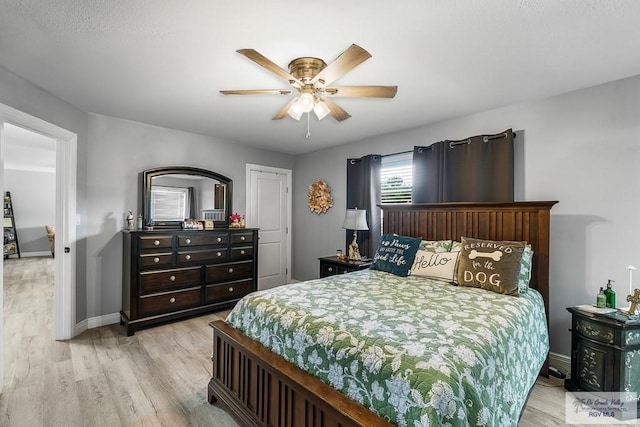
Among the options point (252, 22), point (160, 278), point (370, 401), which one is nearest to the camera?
point (370, 401)

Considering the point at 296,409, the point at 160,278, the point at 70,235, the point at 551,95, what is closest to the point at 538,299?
the point at 551,95

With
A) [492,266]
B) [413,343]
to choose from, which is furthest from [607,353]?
[413,343]

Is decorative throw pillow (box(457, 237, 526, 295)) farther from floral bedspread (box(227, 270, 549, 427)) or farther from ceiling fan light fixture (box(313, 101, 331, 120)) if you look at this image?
ceiling fan light fixture (box(313, 101, 331, 120))

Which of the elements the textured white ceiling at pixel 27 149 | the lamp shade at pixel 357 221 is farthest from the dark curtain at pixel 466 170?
the textured white ceiling at pixel 27 149

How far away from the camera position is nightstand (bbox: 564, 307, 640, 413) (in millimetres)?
2008

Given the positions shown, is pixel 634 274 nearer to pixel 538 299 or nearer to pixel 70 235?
pixel 538 299

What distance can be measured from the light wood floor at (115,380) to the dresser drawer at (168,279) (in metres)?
0.47

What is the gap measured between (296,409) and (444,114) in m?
3.03

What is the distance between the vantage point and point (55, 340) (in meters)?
3.06

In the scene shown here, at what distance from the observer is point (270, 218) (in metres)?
5.15

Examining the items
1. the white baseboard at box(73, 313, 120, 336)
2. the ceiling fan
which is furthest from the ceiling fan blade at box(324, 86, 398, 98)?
the white baseboard at box(73, 313, 120, 336)

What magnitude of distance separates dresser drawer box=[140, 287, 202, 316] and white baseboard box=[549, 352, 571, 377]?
3740 mm

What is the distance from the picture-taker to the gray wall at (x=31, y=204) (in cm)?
795

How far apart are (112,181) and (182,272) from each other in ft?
4.45
